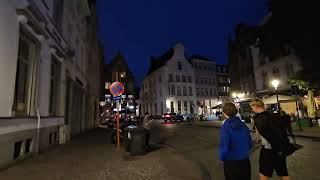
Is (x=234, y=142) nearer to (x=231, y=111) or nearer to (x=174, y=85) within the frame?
(x=231, y=111)

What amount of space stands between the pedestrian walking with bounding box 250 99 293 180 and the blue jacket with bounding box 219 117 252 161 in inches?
31.6

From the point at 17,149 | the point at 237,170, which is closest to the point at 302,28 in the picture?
the point at 237,170

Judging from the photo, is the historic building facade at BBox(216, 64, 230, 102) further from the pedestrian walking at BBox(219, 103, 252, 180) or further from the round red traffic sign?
the pedestrian walking at BBox(219, 103, 252, 180)

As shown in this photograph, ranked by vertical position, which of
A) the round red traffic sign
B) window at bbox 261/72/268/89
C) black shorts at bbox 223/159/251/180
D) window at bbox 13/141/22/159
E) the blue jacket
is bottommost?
window at bbox 13/141/22/159

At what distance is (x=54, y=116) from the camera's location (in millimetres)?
12484

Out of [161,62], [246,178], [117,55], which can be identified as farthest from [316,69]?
[117,55]

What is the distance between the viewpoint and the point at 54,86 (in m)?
13.3

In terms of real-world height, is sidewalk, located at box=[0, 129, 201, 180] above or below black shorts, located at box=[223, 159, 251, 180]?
below

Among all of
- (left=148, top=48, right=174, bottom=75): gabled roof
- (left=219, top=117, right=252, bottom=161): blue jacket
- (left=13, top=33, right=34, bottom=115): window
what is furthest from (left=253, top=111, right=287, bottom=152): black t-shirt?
(left=148, top=48, right=174, bottom=75): gabled roof

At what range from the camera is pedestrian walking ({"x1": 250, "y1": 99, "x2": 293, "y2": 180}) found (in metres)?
4.00

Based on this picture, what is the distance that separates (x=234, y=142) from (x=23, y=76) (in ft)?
28.4

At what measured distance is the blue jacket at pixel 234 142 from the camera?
339 centimetres

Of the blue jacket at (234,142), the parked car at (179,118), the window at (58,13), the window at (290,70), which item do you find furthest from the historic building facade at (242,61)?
the blue jacket at (234,142)

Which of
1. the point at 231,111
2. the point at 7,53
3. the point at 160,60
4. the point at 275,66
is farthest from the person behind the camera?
the point at 160,60
